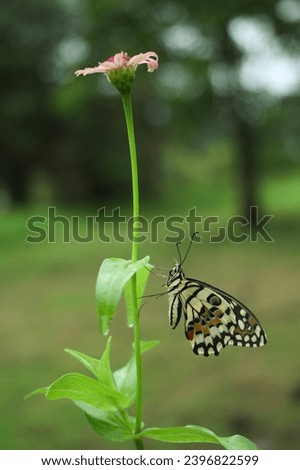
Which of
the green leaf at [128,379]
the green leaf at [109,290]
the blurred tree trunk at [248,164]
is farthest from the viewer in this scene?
the blurred tree trunk at [248,164]

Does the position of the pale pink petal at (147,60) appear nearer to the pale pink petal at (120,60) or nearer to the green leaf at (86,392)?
the pale pink petal at (120,60)

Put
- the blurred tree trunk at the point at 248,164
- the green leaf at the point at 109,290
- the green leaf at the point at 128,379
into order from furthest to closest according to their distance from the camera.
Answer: the blurred tree trunk at the point at 248,164, the green leaf at the point at 128,379, the green leaf at the point at 109,290

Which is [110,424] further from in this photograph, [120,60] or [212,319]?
[120,60]

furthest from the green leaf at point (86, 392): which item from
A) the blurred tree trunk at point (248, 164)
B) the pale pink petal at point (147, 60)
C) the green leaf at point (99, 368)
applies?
the blurred tree trunk at point (248, 164)

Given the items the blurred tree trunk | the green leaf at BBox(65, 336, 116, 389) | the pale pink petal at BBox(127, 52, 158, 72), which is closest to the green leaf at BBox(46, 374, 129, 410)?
the green leaf at BBox(65, 336, 116, 389)

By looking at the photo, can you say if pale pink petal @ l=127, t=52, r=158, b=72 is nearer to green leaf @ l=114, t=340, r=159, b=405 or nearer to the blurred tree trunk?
green leaf @ l=114, t=340, r=159, b=405

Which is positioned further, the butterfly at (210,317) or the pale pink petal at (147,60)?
the butterfly at (210,317)

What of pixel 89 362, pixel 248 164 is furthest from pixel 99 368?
pixel 248 164
